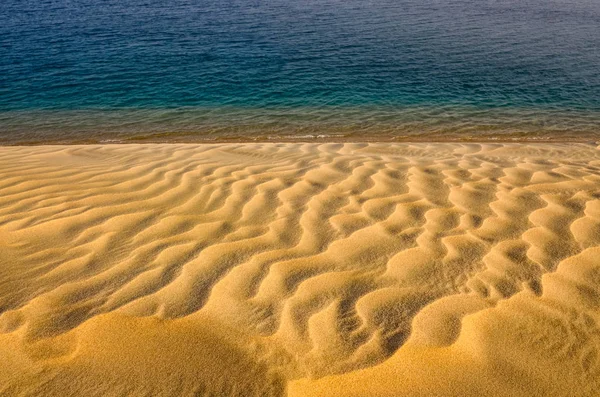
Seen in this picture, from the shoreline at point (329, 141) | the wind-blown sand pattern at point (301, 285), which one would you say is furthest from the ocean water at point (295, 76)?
the wind-blown sand pattern at point (301, 285)

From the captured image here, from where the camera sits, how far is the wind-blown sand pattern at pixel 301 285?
67.2 inches

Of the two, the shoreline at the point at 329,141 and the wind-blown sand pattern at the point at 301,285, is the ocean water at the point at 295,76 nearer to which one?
the shoreline at the point at 329,141

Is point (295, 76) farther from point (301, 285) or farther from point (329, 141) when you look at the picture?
point (301, 285)

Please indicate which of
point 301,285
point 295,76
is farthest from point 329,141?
point 301,285

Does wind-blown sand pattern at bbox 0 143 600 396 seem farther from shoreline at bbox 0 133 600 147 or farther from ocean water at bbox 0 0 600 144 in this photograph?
ocean water at bbox 0 0 600 144

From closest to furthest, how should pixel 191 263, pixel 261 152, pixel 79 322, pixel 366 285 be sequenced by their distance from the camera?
pixel 79 322, pixel 366 285, pixel 191 263, pixel 261 152

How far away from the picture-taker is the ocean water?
991 centimetres

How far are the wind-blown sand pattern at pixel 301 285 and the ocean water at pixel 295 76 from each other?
236 inches

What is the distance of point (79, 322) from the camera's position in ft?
6.45

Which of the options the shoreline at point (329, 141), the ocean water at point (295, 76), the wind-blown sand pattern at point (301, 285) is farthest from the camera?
the ocean water at point (295, 76)

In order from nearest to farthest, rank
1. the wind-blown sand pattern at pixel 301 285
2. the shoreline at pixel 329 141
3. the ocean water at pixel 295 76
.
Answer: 1. the wind-blown sand pattern at pixel 301 285
2. the shoreline at pixel 329 141
3. the ocean water at pixel 295 76

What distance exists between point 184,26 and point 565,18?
17.7m

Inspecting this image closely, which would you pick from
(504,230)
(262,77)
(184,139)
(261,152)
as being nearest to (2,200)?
(261,152)

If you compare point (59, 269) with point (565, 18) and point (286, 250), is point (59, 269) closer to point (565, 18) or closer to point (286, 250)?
point (286, 250)
